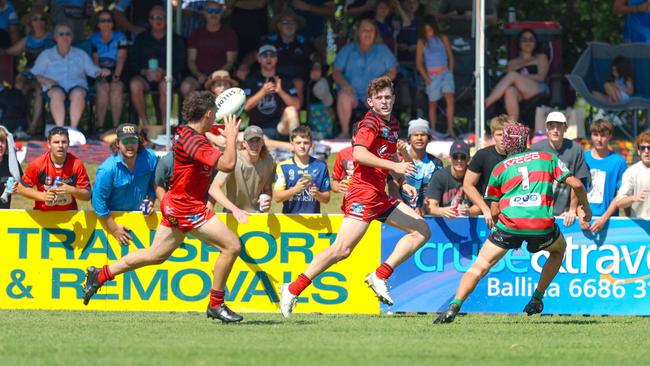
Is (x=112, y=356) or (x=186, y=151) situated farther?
(x=186, y=151)

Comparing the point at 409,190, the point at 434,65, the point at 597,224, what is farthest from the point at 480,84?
the point at 597,224

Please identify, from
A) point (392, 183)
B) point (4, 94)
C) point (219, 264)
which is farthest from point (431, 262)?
point (4, 94)

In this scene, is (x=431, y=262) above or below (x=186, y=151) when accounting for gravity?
below

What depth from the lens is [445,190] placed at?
1397 cm

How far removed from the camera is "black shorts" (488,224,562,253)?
11.8 m

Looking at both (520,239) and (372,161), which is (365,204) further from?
(520,239)

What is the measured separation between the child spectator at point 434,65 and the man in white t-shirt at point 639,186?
561 cm

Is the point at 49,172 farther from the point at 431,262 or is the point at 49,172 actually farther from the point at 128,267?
the point at 431,262

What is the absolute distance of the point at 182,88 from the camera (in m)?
19.0

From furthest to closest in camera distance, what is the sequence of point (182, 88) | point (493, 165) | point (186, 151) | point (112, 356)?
point (182, 88), point (493, 165), point (186, 151), point (112, 356)

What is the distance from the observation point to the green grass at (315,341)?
948 centimetres

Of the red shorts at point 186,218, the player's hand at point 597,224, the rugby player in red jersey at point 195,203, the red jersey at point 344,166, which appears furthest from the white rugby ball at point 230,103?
the player's hand at point 597,224

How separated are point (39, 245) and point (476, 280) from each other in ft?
14.7

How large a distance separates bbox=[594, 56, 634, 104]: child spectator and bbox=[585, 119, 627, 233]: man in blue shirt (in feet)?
16.6
